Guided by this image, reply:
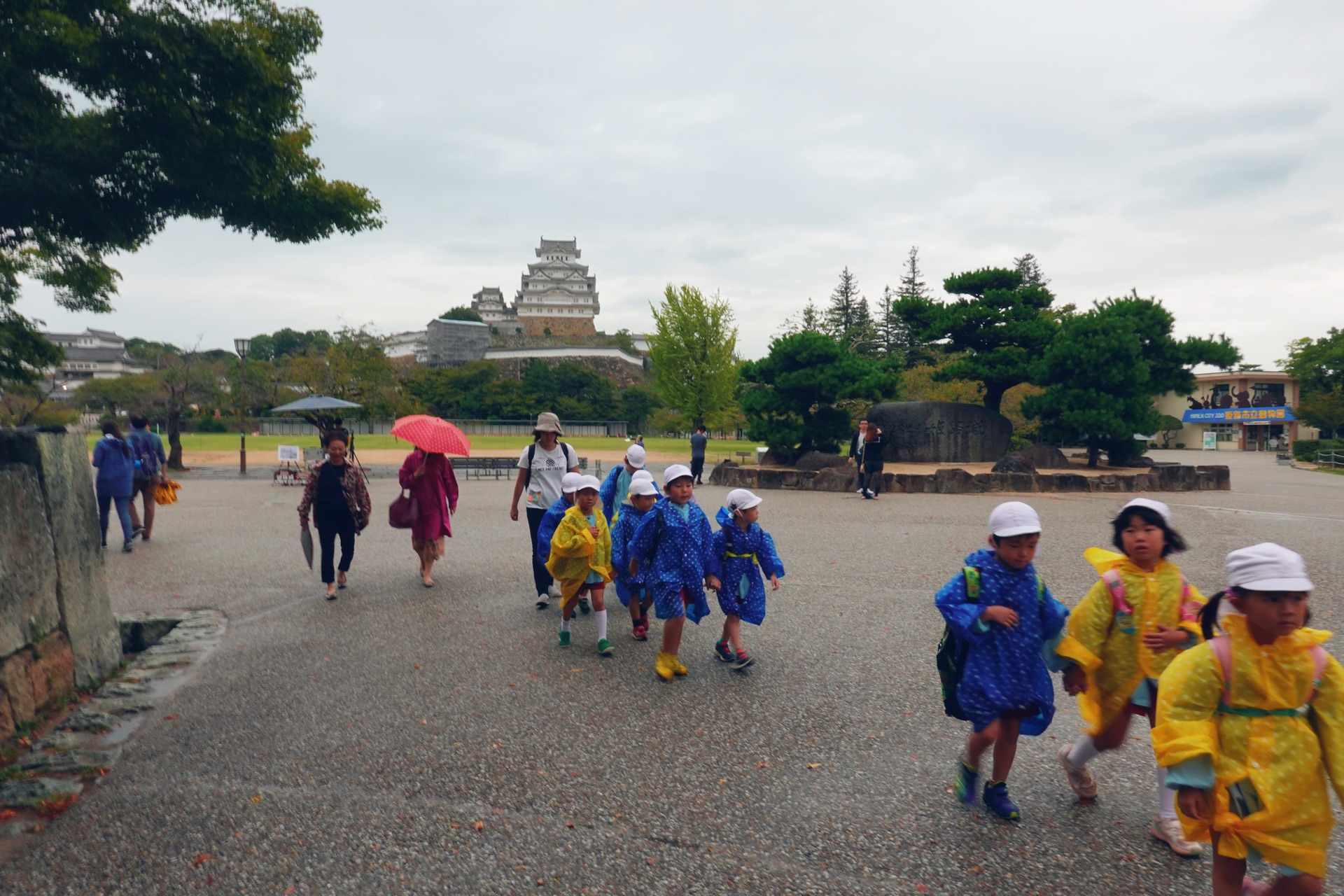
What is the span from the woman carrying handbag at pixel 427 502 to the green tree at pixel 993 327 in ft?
53.6

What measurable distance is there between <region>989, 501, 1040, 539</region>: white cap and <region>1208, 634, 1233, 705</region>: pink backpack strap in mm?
707

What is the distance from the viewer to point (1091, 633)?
9.11 ft

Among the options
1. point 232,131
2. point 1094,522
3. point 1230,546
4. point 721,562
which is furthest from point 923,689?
point 1094,522

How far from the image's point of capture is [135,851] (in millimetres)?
2686

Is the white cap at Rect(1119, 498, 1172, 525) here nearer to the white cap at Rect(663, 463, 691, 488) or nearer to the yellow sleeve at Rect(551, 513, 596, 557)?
the white cap at Rect(663, 463, 691, 488)

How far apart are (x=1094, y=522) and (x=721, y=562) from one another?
8.84 metres

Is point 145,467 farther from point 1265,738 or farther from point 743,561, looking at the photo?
point 1265,738

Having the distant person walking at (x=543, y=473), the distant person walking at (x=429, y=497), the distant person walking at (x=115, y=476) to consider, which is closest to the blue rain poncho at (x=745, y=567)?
the distant person walking at (x=543, y=473)

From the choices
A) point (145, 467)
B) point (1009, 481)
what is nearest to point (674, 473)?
point (145, 467)

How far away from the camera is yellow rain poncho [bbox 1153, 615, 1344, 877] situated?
1909mm

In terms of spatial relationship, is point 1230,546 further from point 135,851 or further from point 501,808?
point 135,851

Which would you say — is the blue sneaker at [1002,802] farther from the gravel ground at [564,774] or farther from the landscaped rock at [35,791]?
the landscaped rock at [35,791]

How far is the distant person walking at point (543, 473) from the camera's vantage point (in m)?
6.03

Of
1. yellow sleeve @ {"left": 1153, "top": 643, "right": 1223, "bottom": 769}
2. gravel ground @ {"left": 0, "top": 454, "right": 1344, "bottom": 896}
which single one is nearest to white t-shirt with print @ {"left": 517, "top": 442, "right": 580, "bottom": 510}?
gravel ground @ {"left": 0, "top": 454, "right": 1344, "bottom": 896}
